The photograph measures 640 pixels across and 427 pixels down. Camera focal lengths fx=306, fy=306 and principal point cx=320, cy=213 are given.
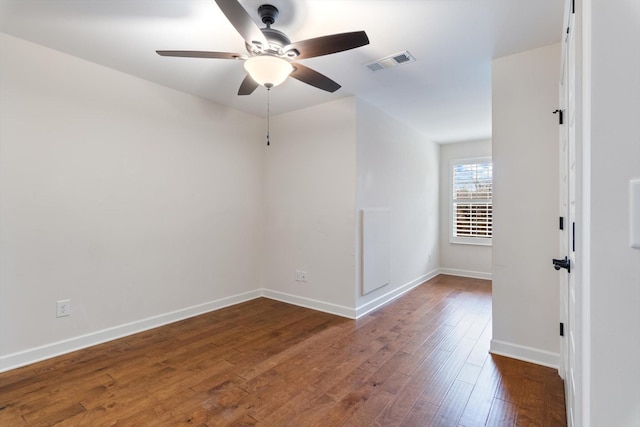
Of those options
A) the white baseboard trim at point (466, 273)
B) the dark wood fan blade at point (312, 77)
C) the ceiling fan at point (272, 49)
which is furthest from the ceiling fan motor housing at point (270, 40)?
the white baseboard trim at point (466, 273)

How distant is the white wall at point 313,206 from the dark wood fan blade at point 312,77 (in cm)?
116

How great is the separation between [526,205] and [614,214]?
6.84ft

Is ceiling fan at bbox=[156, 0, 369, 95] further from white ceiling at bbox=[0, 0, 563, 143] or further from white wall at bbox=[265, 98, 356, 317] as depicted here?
white wall at bbox=[265, 98, 356, 317]

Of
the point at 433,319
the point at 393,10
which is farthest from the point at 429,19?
the point at 433,319

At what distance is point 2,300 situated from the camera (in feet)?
7.54

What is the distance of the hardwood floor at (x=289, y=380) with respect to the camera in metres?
1.79

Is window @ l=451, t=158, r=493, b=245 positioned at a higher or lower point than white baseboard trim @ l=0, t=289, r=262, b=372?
higher

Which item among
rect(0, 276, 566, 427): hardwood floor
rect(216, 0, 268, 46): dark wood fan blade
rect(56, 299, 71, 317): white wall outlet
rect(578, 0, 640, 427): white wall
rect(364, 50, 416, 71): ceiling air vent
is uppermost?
rect(364, 50, 416, 71): ceiling air vent

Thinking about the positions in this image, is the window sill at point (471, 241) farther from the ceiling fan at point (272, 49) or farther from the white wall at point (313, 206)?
the ceiling fan at point (272, 49)

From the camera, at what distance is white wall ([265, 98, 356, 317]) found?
3.56 m

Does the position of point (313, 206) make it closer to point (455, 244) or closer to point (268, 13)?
point (268, 13)

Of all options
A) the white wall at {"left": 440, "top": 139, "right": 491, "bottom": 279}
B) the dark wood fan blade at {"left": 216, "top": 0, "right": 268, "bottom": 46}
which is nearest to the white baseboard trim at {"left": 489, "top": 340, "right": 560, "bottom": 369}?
the dark wood fan blade at {"left": 216, "top": 0, "right": 268, "bottom": 46}

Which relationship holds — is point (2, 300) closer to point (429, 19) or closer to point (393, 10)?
point (393, 10)

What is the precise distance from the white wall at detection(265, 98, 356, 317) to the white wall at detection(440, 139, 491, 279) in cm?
319
